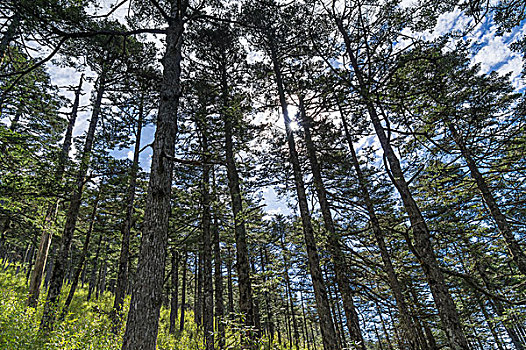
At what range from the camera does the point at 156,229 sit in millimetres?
3900

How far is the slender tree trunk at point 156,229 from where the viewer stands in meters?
3.43

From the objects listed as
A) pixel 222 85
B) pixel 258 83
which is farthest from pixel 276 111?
pixel 222 85

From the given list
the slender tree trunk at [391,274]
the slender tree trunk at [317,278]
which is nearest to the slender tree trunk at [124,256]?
the slender tree trunk at [317,278]

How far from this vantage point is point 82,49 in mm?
10672

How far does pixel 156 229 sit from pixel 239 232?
5.72 m

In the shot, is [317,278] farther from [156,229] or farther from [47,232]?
[47,232]

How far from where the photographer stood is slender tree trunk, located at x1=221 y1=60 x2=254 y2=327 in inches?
321

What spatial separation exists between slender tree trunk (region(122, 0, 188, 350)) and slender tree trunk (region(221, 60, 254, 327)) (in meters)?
3.77

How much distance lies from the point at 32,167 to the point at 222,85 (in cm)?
840

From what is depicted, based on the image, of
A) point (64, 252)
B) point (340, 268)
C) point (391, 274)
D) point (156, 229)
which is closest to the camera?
point (156, 229)

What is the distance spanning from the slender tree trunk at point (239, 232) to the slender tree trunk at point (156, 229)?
3.77 metres

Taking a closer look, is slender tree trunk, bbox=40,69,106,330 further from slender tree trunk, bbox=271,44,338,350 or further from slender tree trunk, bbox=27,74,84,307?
slender tree trunk, bbox=271,44,338,350

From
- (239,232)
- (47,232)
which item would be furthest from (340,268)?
(47,232)

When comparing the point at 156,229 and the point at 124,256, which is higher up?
the point at 124,256
